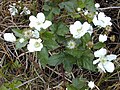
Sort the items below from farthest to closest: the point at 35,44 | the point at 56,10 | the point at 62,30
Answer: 1. the point at 56,10
2. the point at 62,30
3. the point at 35,44

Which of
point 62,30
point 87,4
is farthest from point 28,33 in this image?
point 87,4

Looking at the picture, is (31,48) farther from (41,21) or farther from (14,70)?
(14,70)

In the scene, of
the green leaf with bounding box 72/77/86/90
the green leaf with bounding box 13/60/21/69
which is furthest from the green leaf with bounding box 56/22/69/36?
the green leaf with bounding box 13/60/21/69

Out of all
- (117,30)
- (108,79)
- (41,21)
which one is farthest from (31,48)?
(117,30)

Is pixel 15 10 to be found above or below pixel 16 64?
above

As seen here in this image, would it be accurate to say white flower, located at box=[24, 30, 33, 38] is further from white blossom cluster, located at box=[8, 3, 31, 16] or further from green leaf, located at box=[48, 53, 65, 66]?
white blossom cluster, located at box=[8, 3, 31, 16]

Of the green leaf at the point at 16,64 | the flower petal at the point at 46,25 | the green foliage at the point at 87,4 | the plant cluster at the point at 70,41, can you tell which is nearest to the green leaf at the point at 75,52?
the plant cluster at the point at 70,41

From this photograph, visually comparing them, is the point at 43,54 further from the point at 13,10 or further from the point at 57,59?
the point at 13,10

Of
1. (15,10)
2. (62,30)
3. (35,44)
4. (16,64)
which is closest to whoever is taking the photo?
(35,44)
